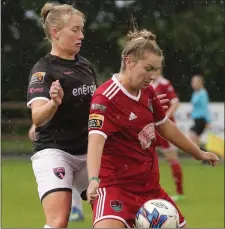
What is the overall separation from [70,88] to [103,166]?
77cm

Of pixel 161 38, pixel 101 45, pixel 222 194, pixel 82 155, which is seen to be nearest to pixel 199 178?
pixel 222 194

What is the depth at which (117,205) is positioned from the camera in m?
5.96

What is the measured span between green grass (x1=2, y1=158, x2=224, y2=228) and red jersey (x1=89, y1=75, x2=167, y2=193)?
3976 millimetres

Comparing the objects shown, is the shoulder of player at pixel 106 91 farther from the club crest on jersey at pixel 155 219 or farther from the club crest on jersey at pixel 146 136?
the club crest on jersey at pixel 155 219

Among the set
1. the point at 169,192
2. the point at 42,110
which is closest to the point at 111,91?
the point at 42,110

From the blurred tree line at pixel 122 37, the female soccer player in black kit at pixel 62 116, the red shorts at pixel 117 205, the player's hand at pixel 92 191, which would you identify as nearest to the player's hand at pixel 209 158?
the female soccer player in black kit at pixel 62 116

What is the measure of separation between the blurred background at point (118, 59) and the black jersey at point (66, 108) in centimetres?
534

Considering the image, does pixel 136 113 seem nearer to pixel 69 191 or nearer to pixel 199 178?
pixel 69 191

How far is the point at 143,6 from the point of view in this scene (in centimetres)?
2834

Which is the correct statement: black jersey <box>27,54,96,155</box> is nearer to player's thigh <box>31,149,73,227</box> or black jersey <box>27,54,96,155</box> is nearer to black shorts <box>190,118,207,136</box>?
player's thigh <box>31,149,73,227</box>

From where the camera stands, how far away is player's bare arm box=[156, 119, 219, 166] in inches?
255

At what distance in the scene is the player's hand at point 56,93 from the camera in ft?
19.5

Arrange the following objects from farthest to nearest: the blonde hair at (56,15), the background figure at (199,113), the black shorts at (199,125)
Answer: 1. the black shorts at (199,125)
2. the background figure at (199,113)
3. the blonde hair at (56,15)

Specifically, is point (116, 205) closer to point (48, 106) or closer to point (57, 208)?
point (57, 208)
